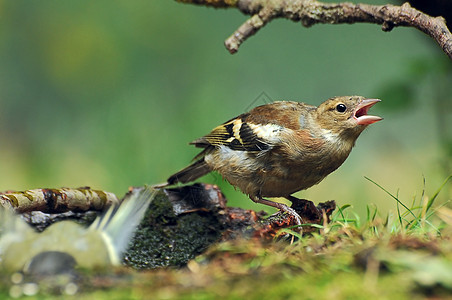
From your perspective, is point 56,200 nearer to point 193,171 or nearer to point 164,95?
point 193,171

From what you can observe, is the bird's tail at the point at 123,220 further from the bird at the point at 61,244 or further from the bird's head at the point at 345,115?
the bird's head at the point at 345,115

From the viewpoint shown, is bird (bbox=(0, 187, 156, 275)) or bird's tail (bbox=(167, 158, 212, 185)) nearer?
bird (bbox=(0, 187, 156, 275))

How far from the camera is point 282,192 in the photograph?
4.28 metres

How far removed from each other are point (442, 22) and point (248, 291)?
2242 millimetres

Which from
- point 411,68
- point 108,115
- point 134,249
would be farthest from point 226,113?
point 134,249

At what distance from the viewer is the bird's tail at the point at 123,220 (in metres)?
3.01

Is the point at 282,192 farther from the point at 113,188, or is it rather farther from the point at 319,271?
the point at 113,188

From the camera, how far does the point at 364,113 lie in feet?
13.6

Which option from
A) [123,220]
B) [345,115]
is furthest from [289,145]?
[123,220]

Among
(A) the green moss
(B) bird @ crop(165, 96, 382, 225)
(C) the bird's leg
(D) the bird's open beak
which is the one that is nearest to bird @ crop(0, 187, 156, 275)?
(A) the green moss

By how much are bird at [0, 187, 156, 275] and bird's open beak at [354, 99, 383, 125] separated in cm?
183

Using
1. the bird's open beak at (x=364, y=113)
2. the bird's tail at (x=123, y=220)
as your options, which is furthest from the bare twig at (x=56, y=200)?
the bird's open beak at (x=364, y=113)

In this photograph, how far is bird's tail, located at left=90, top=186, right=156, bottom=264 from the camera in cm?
301

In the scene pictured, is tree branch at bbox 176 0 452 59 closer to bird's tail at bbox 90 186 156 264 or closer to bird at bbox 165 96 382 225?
bird at bbox 165 96 382 225
